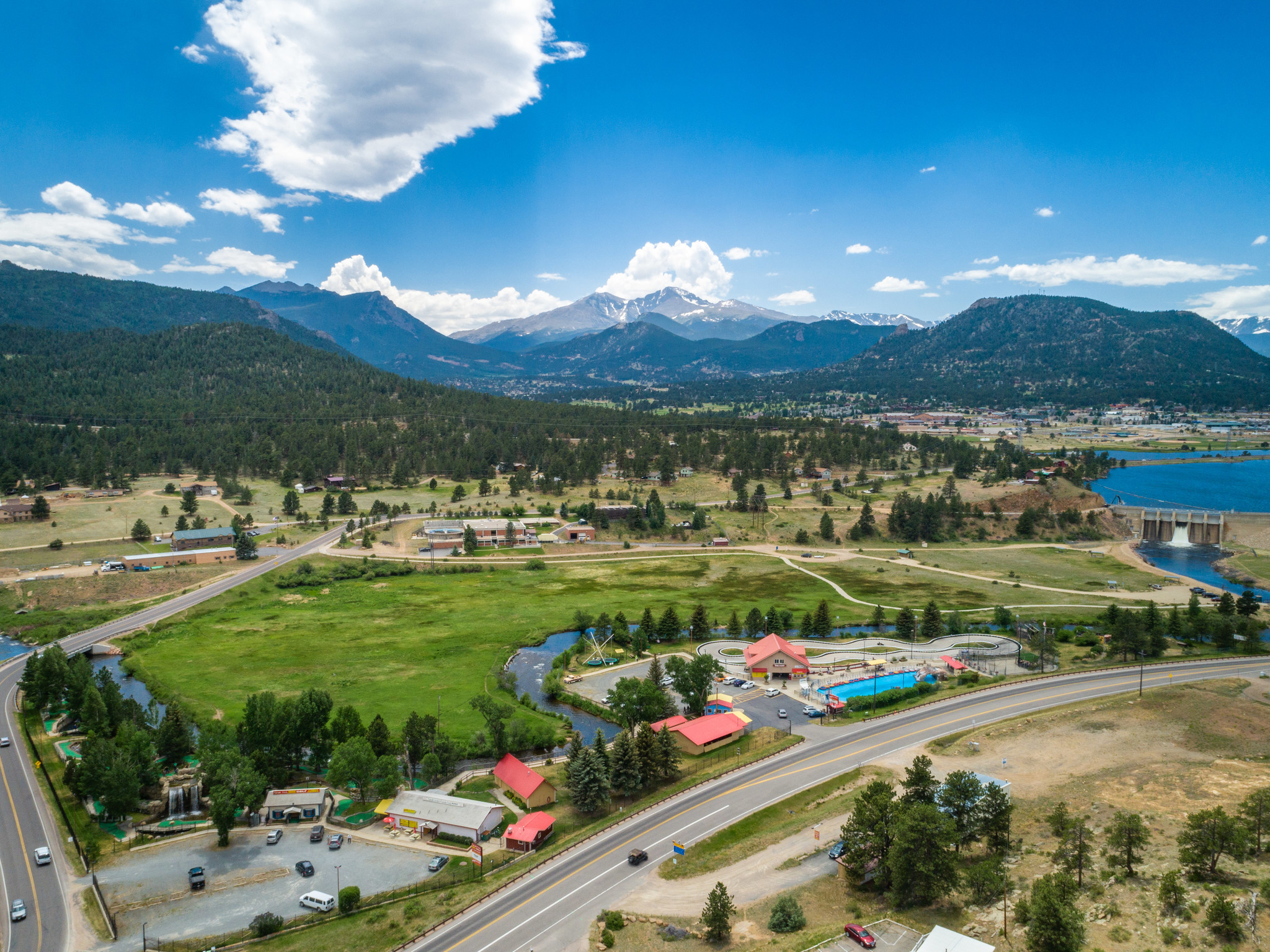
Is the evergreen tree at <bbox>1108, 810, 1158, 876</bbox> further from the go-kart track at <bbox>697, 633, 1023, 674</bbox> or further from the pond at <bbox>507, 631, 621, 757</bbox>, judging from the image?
the go-kart track at <bbox>697, 633, 1023, 674</bbox>

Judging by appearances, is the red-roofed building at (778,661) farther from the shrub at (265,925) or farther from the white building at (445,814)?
the shrub at (265,925)

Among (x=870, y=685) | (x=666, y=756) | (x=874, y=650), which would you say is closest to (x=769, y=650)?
(x=870, y=685)

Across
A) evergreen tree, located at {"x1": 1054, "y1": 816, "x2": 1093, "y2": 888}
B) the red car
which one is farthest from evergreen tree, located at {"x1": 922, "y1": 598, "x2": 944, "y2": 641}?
the red car

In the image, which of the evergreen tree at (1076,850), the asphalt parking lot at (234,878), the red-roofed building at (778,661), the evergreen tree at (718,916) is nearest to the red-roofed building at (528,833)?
the asphalt parking lot at (234,878)

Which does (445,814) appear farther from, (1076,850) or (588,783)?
(1076,850)

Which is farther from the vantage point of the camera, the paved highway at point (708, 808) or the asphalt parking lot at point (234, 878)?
the asphalt parking lot at point (234, 878)

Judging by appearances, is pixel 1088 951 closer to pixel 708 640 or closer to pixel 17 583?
pixel 708 640
